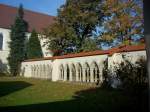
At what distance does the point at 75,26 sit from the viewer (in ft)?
119

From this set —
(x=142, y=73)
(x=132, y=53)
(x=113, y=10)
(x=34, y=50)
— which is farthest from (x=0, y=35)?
(x=142, y=73)

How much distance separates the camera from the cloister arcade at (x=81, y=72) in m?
20.1

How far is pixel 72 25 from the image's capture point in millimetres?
35938

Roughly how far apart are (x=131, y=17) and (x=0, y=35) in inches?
1094

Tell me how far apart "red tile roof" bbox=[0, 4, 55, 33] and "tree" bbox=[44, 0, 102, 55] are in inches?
517

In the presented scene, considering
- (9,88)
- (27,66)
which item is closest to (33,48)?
(27,66)

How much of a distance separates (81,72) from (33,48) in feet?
77.0

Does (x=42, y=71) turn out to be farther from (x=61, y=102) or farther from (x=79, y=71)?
(x=61, y=102)

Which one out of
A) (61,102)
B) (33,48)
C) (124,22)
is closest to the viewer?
(61,102)

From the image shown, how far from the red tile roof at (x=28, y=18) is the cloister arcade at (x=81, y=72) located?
25.8 metres

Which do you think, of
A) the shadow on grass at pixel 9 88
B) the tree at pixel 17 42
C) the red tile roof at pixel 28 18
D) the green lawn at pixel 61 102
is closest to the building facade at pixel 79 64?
the green lawn at pixel 61 102

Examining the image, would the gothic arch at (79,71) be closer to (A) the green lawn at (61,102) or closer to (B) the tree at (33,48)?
(A) the green lawn at (61,102)

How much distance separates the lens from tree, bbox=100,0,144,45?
26.4 m

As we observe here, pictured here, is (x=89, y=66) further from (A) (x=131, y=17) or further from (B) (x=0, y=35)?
(B) (x=0, y=35)
